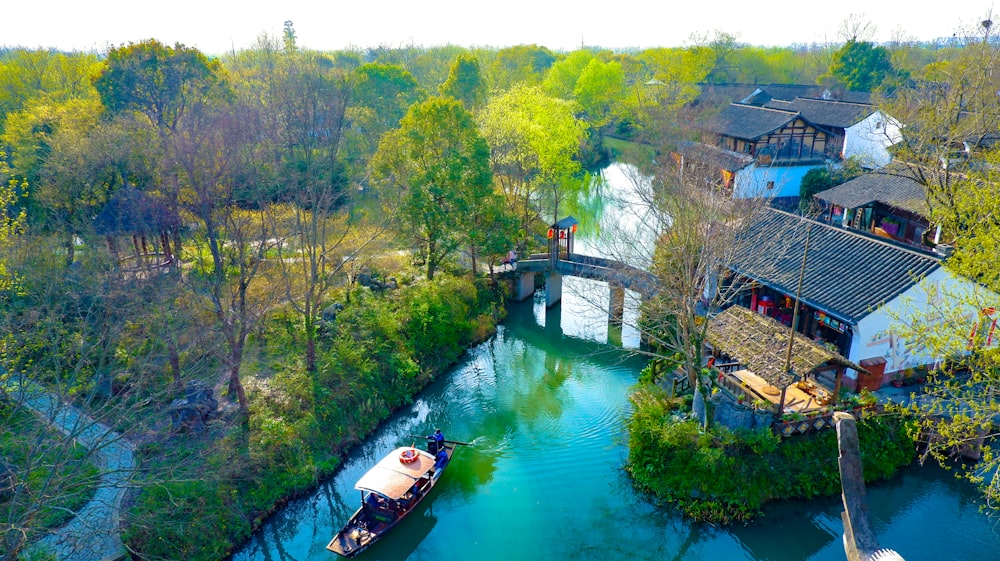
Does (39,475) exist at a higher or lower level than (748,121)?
lower

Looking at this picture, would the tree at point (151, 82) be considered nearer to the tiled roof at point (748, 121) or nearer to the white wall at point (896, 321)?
the white wall at point (896, 321)

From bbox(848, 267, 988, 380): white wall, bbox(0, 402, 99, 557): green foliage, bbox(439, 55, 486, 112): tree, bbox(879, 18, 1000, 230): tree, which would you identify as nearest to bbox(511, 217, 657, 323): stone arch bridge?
bbox(848, 267, 988, 380): white wall

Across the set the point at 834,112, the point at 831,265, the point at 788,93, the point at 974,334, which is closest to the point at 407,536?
the point at 974,334

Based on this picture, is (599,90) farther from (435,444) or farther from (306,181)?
(435,444)

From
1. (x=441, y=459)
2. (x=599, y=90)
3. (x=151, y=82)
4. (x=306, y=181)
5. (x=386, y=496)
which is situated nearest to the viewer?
(x=386, y=496)

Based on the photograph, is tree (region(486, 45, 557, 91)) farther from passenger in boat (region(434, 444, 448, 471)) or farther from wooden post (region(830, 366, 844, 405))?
wooden post (region(830, 366, 844, 405))

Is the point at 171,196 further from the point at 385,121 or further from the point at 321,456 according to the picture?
the point at 385,121
